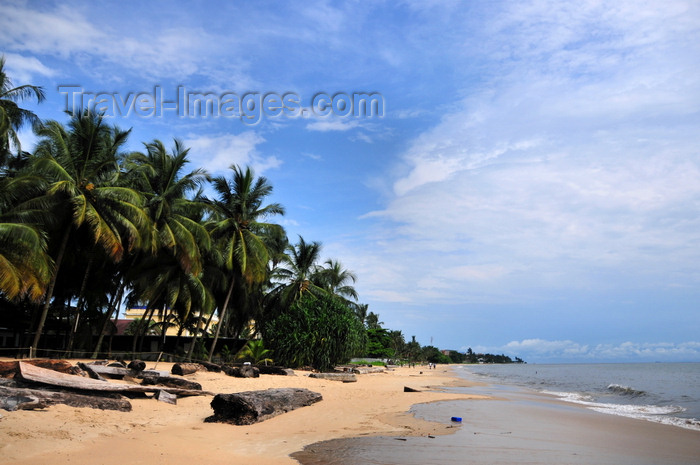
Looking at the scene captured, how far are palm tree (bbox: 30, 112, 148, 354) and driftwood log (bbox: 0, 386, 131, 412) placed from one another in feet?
33.6

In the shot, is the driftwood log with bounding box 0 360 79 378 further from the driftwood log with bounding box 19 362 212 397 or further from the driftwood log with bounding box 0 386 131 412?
the driftwood log with bounding box 0 386 131 412

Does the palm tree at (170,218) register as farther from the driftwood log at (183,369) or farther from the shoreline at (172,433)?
the shoreline at (172,433)

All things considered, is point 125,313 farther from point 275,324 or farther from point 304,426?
point 304,426

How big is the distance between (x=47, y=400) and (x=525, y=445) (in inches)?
328

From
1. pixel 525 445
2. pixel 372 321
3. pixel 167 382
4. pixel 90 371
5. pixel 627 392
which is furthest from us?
pixel 372 321

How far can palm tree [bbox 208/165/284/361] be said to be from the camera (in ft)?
83.9

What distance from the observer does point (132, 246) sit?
19250 mm

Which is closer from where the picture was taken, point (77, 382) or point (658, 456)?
point (658, 456)

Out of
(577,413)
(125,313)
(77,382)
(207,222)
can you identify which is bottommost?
(577,413)

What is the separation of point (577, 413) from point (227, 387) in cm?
1105

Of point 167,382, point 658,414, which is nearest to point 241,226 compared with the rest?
point 167,382

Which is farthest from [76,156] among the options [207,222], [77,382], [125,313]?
[125,313]

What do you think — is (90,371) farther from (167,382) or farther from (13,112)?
(13,112)

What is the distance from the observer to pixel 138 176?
880 inches
